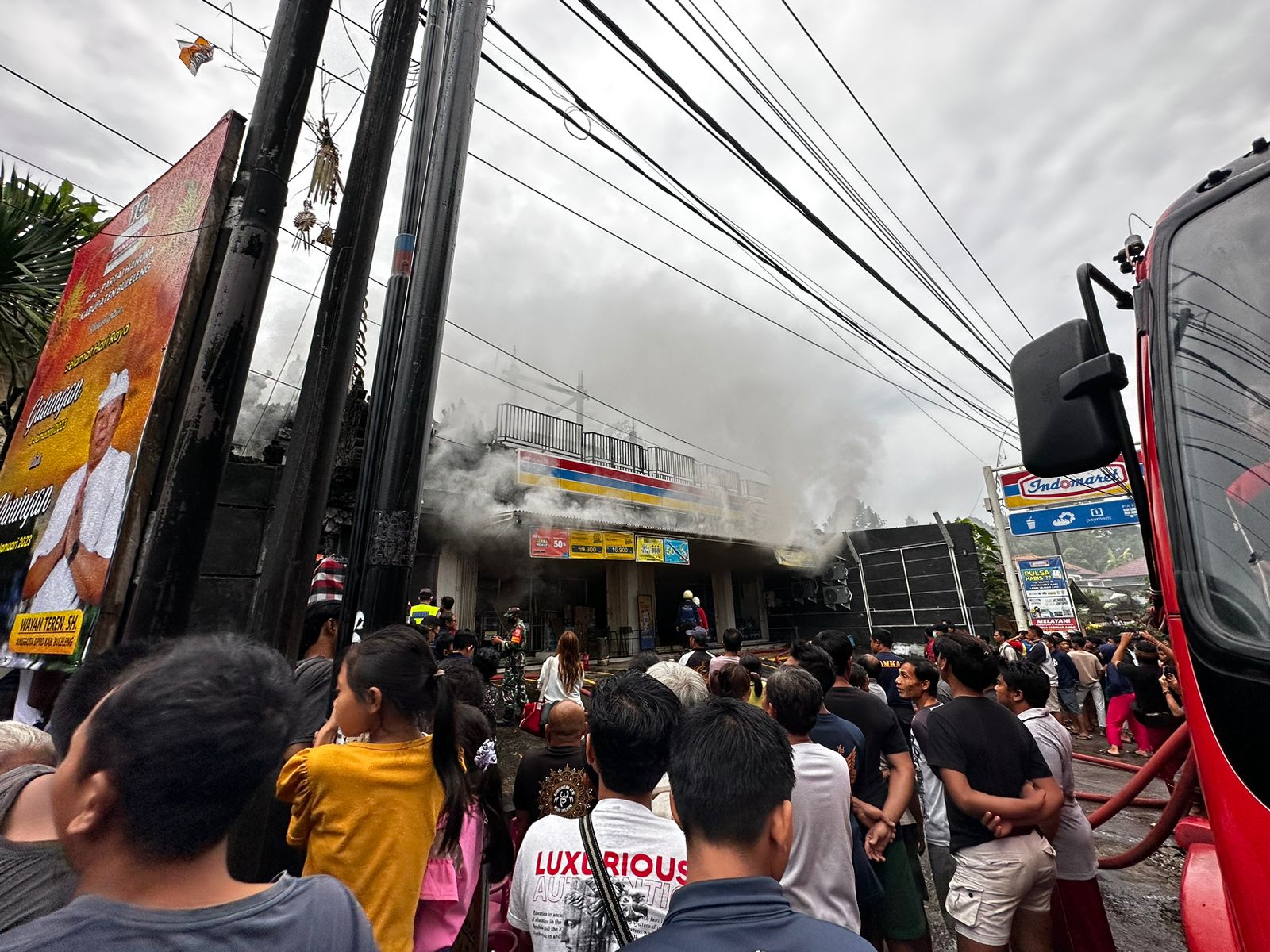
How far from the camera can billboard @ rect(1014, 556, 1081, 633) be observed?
597 inches

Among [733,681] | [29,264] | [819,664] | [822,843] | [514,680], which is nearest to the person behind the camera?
[822,843]

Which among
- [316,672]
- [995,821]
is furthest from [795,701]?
[316,672]

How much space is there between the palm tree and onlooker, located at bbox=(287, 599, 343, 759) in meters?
4.37

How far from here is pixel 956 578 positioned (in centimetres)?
1944

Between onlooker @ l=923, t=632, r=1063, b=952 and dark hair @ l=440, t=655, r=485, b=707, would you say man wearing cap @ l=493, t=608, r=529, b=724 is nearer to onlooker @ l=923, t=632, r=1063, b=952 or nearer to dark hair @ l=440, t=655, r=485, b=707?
dark hair @ l=440, t=655, r=485, b=707

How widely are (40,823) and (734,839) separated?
1592 millimetres

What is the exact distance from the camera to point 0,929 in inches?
46.4

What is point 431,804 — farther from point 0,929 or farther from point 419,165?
point 419,165

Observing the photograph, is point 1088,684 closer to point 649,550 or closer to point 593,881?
point 649,550

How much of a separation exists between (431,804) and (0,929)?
2.96 feet

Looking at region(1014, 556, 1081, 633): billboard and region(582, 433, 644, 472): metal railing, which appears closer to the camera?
region(1014, 556, 1081, 633): billboard

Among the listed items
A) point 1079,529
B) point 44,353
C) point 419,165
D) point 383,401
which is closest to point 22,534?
point 44,353

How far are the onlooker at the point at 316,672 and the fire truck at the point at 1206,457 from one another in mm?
2229

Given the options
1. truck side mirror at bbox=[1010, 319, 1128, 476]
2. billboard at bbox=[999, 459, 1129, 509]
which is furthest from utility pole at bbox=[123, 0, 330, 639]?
billboard at bbox=[999, 459, 1129, 509]
